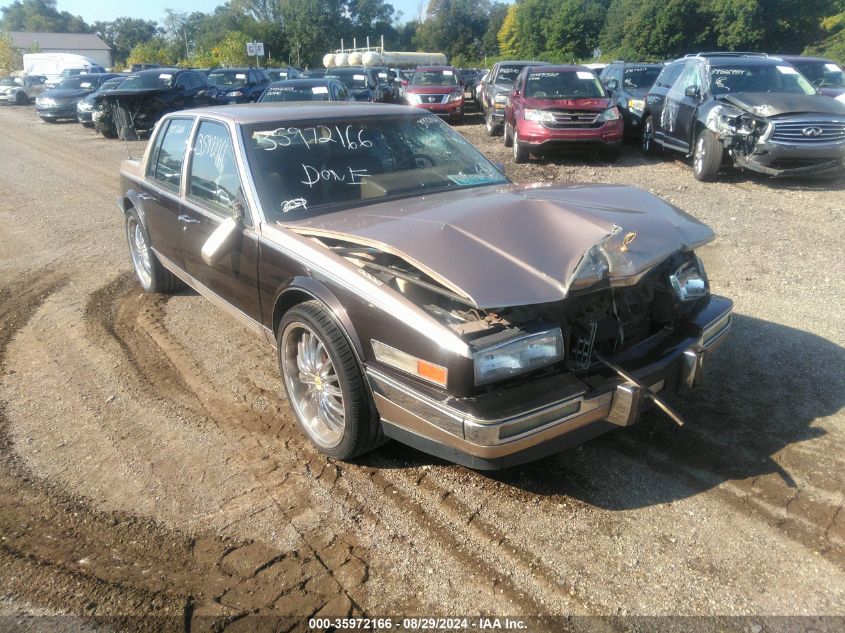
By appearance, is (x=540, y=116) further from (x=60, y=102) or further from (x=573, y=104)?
(x=60, y=102)

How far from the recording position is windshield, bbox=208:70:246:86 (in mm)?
20594

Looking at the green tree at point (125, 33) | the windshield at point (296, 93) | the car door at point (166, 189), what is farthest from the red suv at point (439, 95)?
the green tree at point (125, 33)

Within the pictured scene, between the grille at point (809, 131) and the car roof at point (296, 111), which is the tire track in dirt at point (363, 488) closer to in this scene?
the car roof at point (296, 111)

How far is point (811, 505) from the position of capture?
2920 mm

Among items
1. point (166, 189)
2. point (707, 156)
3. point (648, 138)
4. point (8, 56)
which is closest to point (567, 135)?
point (648, 138)

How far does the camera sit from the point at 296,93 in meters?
13.8

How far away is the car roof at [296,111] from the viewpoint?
4.13 m

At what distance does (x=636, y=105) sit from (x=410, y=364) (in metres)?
12.2

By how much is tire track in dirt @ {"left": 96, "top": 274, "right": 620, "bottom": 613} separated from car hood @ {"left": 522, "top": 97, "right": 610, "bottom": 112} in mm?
8263

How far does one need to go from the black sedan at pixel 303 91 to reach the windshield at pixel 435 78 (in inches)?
240

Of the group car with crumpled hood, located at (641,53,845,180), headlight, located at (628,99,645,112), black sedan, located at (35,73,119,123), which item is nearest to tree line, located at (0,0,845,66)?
headlight, located at (628,99,645,112)

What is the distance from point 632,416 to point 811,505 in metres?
0.93

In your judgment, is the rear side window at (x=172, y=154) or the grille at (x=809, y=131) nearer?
the rear side window at (x=172, y=154)

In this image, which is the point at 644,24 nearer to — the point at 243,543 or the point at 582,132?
the point at 582,132
